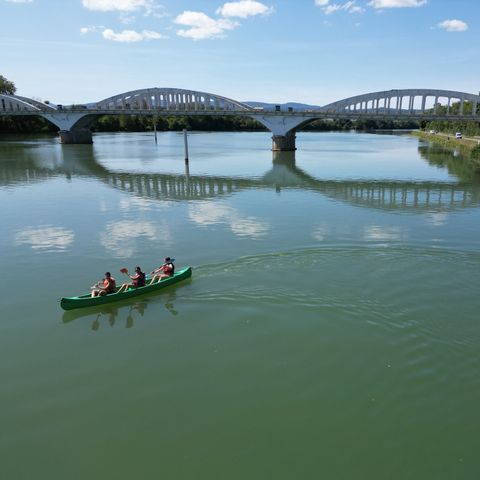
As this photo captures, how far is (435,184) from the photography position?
38.6m

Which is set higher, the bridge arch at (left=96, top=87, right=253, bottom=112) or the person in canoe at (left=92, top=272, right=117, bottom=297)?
the bridge arch at (left=96, top=87, right=253, bottom=112)

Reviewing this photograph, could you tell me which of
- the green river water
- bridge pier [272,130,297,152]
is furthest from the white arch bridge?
the green river water

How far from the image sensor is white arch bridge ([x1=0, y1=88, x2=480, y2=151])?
7188 cm

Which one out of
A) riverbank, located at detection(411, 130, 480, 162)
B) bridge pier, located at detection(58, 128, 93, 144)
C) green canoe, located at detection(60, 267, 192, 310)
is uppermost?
bridge pier, located at detection(58, 128, 93, 144)

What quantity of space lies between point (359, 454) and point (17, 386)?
7.36 metres

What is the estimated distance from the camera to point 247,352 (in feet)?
36.4

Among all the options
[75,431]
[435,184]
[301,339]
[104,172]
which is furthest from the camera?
[104,172]

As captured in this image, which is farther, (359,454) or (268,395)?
(268,395)

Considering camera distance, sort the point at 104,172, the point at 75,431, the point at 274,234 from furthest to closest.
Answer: the point at 104,172 → the point at 274,234 → the point at 75,431

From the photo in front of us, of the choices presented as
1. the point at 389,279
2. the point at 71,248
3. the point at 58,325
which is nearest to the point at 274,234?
the point at 389,279

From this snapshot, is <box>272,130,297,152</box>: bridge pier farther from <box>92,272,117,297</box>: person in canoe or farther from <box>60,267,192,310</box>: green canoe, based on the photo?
<box>92,272,117,297</box>: person in canoe

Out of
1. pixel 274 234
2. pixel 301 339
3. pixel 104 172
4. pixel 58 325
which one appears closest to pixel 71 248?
pixel 58 325

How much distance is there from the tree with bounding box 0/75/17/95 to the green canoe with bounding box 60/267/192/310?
12442 centimetres

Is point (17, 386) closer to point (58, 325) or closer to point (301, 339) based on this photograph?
point (58, 325)
